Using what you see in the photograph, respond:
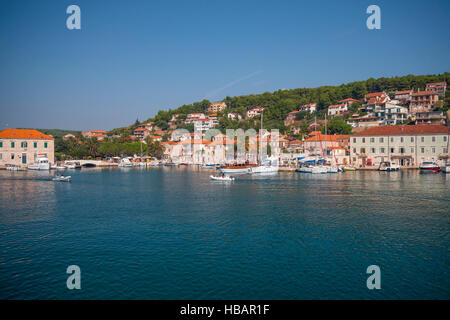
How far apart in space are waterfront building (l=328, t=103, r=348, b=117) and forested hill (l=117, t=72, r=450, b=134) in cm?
350

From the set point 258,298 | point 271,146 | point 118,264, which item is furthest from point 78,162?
point 258,298

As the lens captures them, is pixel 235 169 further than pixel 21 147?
No

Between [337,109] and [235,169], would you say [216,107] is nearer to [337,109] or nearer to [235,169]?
[337,109]

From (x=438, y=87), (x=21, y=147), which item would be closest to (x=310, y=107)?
(x=438, y=87)

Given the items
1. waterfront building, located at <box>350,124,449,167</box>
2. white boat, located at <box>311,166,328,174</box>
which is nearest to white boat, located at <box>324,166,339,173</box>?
white boat, located at <box>311,166,328,174</box>

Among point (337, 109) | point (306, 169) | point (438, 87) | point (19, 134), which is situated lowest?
point (306, 169)

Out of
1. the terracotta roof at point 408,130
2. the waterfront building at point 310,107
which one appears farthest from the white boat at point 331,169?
the waterfront building at point 310,107

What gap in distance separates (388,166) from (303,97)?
94.3m

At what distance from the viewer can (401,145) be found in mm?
65875

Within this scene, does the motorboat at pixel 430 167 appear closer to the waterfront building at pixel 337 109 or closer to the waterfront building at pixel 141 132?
the waterfront building at pixel 337 109

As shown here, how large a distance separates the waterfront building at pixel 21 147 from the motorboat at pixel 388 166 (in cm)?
7832

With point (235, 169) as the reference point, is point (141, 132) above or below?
above

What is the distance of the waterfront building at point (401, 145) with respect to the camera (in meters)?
63.3
